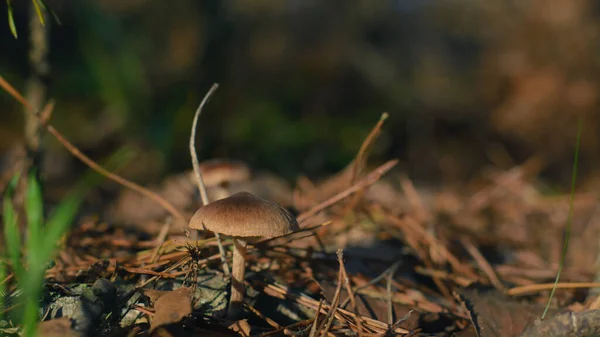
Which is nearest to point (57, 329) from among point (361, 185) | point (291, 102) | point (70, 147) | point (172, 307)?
point (172, 307)

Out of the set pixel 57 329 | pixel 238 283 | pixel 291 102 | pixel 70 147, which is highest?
pixel 70 147

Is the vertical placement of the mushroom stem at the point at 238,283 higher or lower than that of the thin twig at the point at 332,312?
higher

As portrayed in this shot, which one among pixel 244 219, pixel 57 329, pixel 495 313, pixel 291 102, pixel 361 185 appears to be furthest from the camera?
pixel 291 102

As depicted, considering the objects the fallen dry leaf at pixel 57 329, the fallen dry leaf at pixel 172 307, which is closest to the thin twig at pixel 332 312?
the fallen dry leaf at pixel 172 307

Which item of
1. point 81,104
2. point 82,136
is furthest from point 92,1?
point 82,136

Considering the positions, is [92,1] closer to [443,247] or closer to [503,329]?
[443,247]

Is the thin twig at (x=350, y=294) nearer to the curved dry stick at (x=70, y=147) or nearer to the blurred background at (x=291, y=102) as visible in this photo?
the curved dry stick at (x=70, y=147)

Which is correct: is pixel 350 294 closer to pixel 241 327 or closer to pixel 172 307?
pixel 241 327
